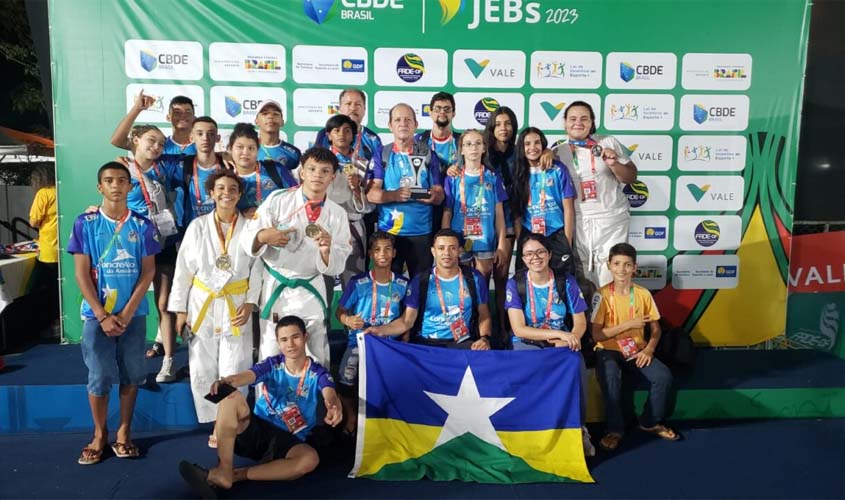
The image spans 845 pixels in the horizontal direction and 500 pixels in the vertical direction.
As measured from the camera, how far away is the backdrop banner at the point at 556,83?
4863mm

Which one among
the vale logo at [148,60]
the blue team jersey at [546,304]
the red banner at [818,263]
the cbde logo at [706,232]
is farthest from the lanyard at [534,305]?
the vale logo at [148,60]

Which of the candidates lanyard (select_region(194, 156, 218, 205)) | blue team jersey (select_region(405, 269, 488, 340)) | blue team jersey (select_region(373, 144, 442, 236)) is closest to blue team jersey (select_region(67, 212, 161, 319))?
lanyard (select_region(194, 156, 218, 205))

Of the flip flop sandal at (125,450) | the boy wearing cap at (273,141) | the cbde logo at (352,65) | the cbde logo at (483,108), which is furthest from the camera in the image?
the cbde logo at (483,108)

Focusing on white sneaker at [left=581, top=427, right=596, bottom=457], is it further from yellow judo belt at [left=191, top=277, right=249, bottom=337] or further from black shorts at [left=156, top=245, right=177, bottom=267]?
black shorts at [left=156, top=245, right=177, bottom=267]

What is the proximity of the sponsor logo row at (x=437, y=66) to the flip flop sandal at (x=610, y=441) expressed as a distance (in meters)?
2.82

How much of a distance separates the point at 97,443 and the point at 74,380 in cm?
71

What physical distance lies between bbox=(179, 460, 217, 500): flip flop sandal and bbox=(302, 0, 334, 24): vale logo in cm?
346

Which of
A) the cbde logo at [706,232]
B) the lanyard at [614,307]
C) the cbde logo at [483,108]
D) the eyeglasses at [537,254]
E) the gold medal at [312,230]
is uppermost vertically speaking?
the cbde logo at [483,108]

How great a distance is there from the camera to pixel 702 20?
5.14 meters

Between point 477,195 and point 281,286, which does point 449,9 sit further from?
point 281,286

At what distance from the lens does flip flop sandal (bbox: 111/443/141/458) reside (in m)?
3.44

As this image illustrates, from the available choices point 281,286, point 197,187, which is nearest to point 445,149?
point 281,286

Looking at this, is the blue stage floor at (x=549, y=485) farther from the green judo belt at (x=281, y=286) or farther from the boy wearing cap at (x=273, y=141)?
the boy wearing cap at (x=273, y=141)

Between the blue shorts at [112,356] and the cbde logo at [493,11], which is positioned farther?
the cbde logo at [493,11]
